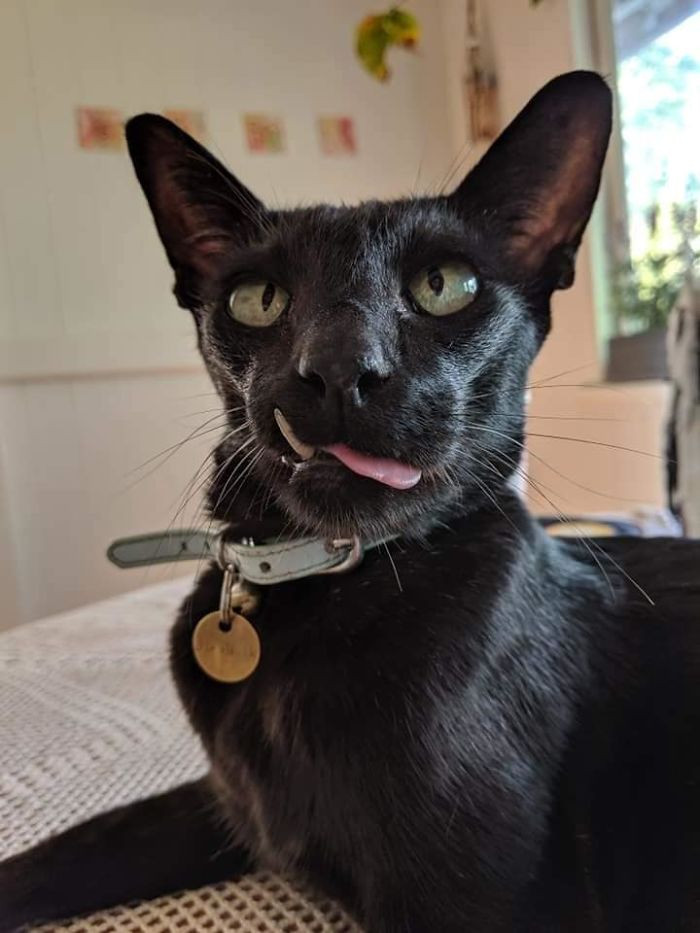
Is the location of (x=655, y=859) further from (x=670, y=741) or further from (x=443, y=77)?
(x=443, y=77)

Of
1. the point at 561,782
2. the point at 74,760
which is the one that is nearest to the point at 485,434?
the point at 561,782

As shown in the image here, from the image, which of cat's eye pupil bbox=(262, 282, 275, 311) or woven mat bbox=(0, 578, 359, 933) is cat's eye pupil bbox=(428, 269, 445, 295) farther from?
woven mat bbox=(0, 578, 359, 933)

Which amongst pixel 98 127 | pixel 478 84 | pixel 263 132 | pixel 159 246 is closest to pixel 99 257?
pixel 159 246

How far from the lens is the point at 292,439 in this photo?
19.3 inches

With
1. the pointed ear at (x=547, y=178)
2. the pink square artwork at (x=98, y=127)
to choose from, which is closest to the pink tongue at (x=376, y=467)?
the pointed ear at (x=547, y=178)

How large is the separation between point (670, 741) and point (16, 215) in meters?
1.89

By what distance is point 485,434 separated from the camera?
571mm

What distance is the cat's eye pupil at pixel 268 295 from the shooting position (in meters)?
0.58

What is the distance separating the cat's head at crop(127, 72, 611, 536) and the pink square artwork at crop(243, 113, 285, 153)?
163 cm

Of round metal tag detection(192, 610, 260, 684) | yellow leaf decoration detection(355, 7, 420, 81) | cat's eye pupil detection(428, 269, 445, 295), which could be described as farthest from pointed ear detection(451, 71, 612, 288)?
yellow leaf decoration detection(355, 7, 420, 81)

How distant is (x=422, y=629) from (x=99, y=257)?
1.75 meters

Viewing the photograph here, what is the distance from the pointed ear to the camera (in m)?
0.62

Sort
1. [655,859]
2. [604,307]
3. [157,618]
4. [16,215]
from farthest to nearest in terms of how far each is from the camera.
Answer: [604,307]
[16,215]
[157,618]
[655,859]

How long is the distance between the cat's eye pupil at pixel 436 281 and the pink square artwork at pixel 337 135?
1.88 metres
